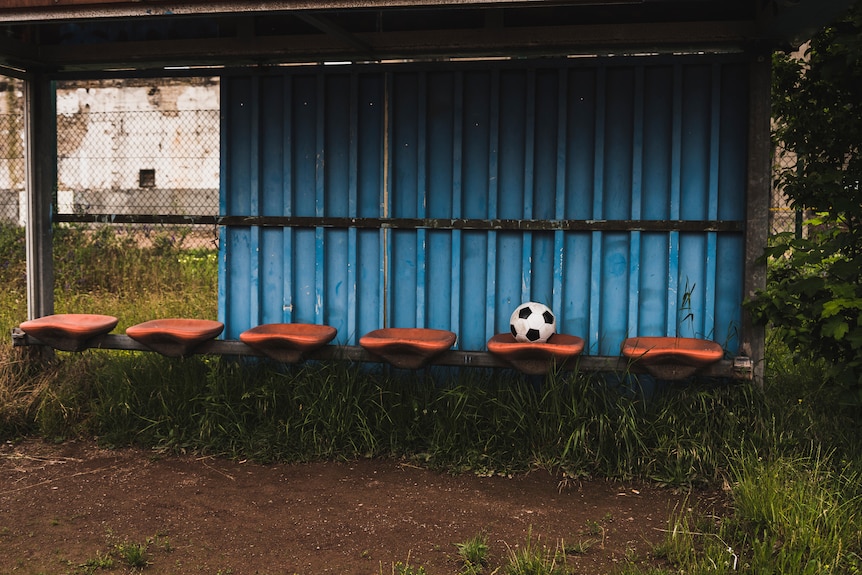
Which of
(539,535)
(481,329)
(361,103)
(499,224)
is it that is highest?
(361,103)

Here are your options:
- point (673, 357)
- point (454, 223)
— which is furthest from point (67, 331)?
point (673, 357)

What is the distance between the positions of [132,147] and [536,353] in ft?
38.5

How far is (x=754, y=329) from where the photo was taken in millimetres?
5398

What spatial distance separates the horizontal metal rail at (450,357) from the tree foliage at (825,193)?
0.40 metres

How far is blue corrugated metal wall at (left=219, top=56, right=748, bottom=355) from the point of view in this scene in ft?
18.2

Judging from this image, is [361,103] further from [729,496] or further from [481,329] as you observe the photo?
[729,496]

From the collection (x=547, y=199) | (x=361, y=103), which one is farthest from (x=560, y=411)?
(x=361, y=103)

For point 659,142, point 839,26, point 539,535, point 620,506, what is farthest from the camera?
point 659,142

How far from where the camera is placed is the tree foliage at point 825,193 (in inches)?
185

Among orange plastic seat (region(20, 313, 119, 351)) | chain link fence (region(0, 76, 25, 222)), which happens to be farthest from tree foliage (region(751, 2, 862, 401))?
chain link fence (region(0, 76, 25, 222))

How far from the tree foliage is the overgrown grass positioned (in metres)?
0.45

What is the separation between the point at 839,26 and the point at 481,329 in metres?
2.93

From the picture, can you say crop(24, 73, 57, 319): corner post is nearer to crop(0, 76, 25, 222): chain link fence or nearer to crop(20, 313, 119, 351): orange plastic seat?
crop(20, 313, 119, 351): orange plastic seat

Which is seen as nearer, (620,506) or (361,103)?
(620,506)
